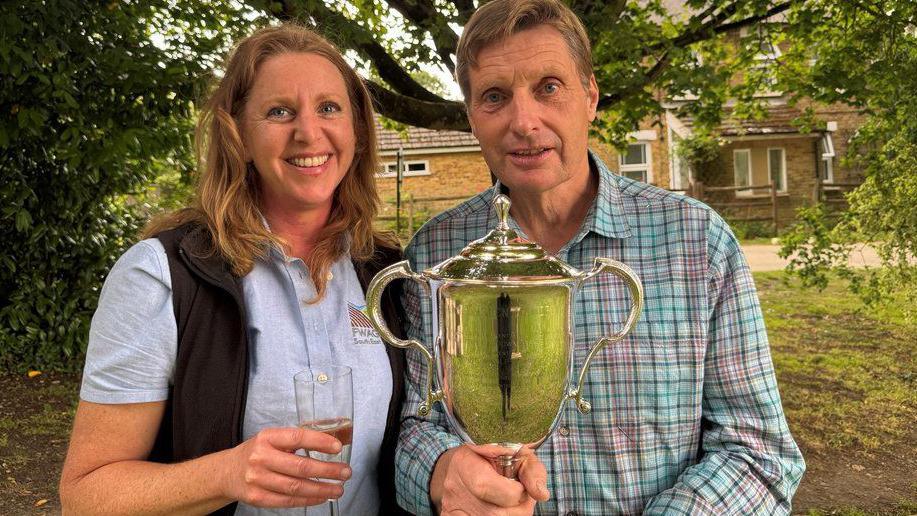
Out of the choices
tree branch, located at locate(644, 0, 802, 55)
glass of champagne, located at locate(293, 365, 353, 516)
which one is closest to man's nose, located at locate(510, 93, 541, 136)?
glass of champagne, located at locate(293, 365, 353, 516)

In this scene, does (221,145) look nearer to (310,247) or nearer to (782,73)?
(310,247)

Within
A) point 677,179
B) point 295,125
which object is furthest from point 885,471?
point 677,179

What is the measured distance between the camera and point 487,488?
1.58 m

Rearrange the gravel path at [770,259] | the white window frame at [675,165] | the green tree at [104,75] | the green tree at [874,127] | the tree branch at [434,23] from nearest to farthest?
the green tree at [104,75] < the tree branch at [434,23] < the green tree at [874,127] < the gravel path at [770,259] < the white window frame at [675,165]

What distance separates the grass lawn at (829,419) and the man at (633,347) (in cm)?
314

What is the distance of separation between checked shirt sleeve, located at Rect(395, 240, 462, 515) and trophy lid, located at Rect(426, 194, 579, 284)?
592 mm

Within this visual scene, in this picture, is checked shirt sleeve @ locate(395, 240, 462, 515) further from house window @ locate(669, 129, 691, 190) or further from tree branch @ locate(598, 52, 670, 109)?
house window @ locate(669, 129, 691, 190)

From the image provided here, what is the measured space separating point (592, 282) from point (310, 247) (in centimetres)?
81

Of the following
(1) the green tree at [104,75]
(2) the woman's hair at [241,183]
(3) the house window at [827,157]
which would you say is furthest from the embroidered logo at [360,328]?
(3) the house window at [827,157]

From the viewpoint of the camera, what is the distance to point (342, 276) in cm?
223

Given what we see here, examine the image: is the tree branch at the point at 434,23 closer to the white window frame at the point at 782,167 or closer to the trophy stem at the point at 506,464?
the trophy stem at the point at 506,464

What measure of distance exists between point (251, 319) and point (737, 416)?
1.24m

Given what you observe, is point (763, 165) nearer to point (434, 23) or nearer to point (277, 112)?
point (434, 23)

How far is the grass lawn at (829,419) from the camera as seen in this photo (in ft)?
16.2
